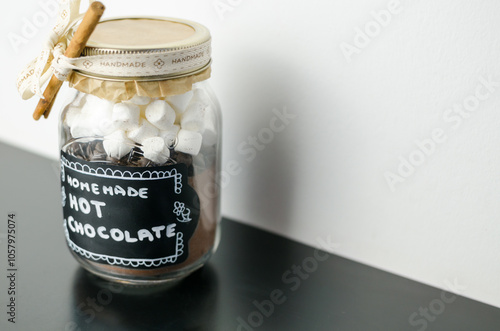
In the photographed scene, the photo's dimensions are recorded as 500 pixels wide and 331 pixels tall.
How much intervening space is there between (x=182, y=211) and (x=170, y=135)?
0.31 ft

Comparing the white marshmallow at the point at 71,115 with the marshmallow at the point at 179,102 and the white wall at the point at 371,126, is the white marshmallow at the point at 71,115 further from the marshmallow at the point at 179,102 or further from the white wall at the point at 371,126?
the white wall at the point at 371,126

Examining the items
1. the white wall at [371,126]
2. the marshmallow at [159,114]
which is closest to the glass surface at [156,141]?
the marshmallow at [159,114]

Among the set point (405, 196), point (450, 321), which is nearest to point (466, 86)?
point (405, 196)

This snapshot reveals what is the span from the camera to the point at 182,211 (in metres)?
0.80

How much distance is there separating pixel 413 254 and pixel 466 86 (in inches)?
9.3

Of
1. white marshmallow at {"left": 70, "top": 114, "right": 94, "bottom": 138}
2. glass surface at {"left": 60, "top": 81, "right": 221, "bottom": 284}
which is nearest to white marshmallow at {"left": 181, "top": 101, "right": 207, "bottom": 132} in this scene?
glass surface at {"left": 60, "top": 81, "right": 221, "bottom": 284}

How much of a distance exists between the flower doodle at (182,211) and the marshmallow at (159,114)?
0.10 metres

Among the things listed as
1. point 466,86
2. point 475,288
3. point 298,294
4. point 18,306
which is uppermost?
point 466,86

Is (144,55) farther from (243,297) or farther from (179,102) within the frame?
(243,297)

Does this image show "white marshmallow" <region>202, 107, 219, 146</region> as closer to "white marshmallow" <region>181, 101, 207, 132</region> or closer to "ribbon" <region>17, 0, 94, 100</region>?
"white marshmallow" <region>181, 101, 207, 132</region>

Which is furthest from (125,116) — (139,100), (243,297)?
(243,297)

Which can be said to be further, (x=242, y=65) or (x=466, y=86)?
(x=242, y=65)

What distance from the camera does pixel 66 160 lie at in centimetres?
81

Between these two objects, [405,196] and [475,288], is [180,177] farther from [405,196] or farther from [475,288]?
[475,288]
